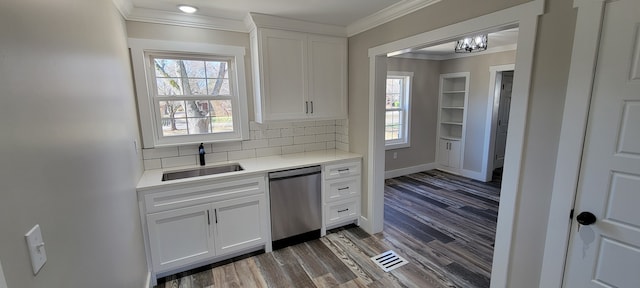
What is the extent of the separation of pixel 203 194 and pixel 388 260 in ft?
5.99

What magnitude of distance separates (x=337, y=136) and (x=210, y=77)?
1.68 m

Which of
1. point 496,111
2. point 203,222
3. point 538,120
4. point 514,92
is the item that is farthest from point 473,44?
point 203,222

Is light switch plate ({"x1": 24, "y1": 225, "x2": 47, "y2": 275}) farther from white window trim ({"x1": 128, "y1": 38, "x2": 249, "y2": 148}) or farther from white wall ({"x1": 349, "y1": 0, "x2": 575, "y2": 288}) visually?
white wall ({"x1": 349, "y1": 0, "x2": 575, "y2": 288})

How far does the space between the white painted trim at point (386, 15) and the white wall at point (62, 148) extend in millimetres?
2130

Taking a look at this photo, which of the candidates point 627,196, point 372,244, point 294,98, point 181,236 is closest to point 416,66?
point 294,98

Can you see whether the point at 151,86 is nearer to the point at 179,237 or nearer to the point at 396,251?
the point at 179,237

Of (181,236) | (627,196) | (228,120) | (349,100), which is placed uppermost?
(349,100)

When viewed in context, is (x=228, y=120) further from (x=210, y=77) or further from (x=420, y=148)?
(x=420, y=148)

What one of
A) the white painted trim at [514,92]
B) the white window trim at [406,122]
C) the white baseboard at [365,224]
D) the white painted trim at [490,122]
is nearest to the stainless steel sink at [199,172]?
the white baseboard at [365,224]

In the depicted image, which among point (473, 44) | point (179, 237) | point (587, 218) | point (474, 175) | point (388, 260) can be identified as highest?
point (473, 44)

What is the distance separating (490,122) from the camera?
184 inches

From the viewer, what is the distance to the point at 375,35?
2.76 metres

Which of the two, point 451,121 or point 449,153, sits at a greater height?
point 451,121

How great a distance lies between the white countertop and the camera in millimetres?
2238
